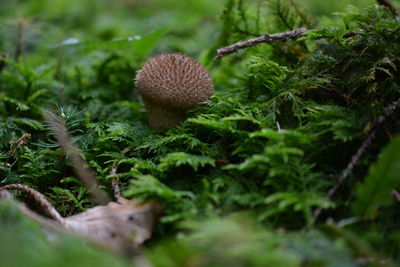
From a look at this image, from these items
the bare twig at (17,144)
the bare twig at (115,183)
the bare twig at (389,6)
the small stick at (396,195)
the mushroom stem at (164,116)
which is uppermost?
the bare twig at (389,6)

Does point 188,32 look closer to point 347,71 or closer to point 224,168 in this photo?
point 347,71

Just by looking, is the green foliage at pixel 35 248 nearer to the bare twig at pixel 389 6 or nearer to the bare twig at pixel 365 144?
the bare twig at pixel 365 144

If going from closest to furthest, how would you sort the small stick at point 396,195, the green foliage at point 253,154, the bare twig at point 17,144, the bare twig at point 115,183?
the green foliage at point 253,154 → the small stick at point 396,195 → the bare twig at point 115,183 → the bare twig at point 17,144

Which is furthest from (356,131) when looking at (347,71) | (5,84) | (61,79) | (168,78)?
(5,84)

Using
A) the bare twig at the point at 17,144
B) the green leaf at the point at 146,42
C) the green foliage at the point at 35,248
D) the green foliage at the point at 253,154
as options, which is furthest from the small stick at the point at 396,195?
the green leaf at the point at 146,42

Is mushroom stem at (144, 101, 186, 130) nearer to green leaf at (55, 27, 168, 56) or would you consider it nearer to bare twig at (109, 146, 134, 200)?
bare twig at (109, 146, 134, 200)

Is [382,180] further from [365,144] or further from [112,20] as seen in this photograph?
[112,20]

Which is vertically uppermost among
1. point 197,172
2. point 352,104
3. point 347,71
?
point 347,71

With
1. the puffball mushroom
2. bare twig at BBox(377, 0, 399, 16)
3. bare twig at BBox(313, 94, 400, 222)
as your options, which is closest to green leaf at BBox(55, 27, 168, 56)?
the puffball mushroom
